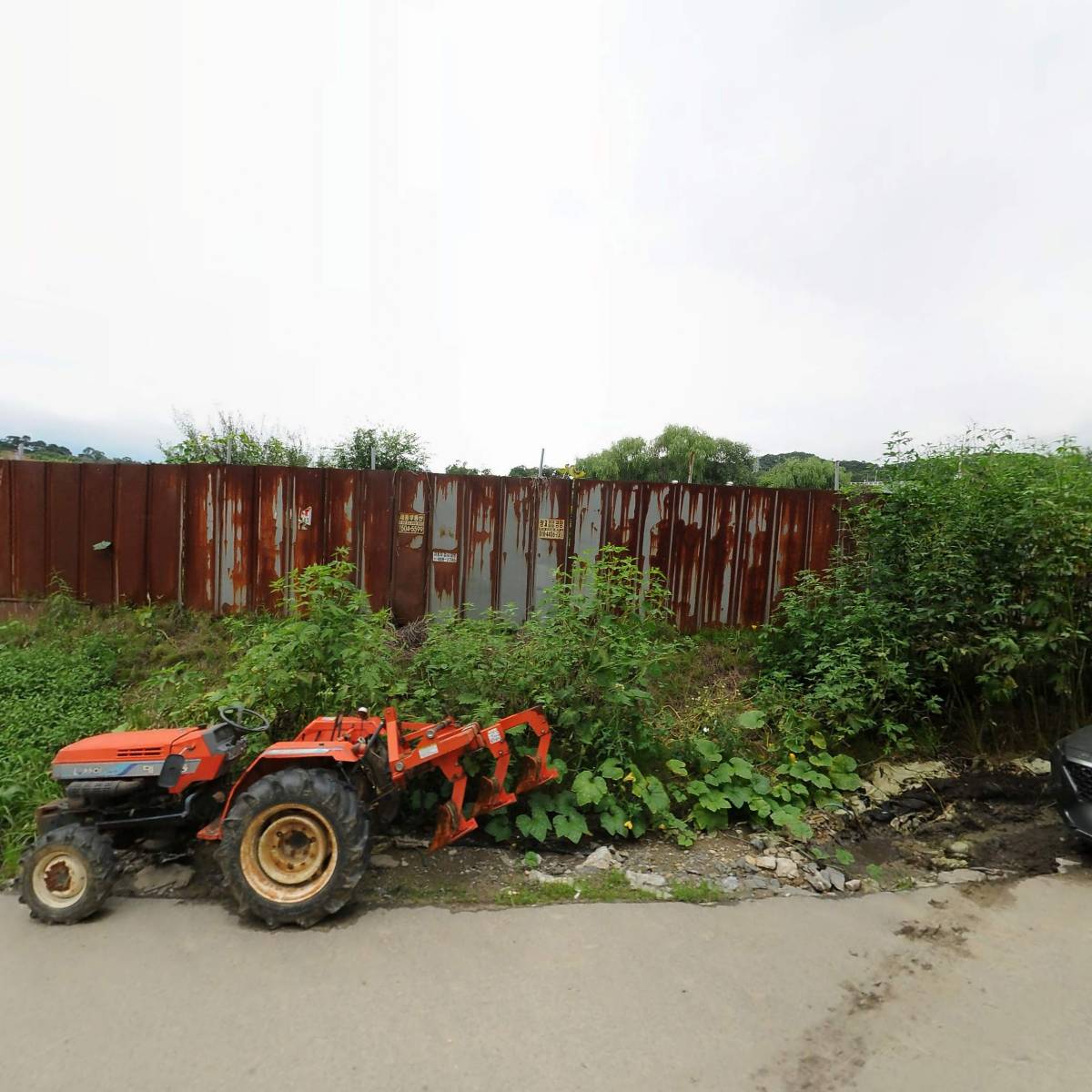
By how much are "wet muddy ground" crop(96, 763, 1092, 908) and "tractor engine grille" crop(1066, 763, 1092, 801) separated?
44cm

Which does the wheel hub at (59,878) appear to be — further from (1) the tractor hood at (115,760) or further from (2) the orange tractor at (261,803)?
(1) the tractor hood at (115,760)

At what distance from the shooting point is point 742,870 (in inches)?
147

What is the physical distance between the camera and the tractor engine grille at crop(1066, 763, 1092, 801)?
3723 millimetres

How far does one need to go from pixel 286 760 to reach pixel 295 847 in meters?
0.44

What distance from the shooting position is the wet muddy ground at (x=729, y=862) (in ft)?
11.1

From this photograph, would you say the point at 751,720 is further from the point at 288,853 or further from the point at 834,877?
the point at 288,853

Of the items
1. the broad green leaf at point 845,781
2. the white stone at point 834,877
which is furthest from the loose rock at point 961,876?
the broad green leaf at point 845,781

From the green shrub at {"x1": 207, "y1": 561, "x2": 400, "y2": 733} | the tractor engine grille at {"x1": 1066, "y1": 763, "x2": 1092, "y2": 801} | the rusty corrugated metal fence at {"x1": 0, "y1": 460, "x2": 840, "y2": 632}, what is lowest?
the tractor engine grille at {"x1": 1066, "y1": 763, "x2": 1092, "y2": 801}

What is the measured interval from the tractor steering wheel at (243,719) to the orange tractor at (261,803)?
6 centimetres

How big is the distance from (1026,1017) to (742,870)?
1437mm

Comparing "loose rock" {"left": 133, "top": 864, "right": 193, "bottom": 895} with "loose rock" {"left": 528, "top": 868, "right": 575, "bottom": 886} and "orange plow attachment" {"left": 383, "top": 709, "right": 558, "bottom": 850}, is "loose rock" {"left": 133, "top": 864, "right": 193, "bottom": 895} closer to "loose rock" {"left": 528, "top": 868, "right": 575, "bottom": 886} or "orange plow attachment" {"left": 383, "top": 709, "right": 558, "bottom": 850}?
"orange plow attachment" {"left": 383, "top": 709, "right": 558, "bottom": 850}

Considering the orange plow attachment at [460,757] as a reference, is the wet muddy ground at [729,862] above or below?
below

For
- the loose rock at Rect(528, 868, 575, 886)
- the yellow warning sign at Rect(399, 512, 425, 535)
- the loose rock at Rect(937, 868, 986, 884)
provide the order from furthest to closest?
1. the yellow warning sign at Rect(399, 512, 425, 535)
2. the loose rock at Rect(937, 868, 986, 884)
3. the loose rock at Rect(528, 868, 575, 886)

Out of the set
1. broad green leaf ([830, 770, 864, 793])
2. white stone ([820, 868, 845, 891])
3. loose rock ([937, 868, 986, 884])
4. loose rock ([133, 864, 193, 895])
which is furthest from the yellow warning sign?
loose rock ([937, 868, 986, 884])
